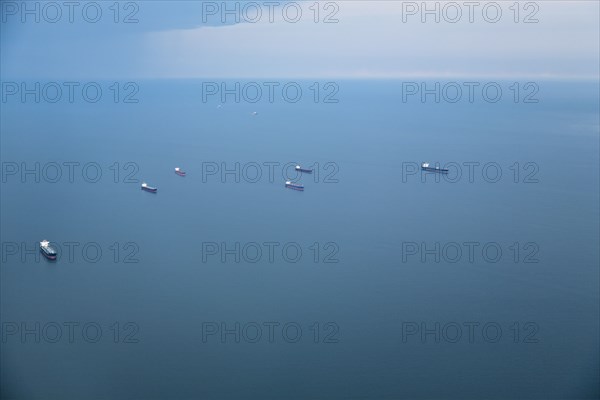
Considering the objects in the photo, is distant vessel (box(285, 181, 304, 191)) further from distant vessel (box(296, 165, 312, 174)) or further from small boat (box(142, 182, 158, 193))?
small boat (box(142, 182, 158, 193))

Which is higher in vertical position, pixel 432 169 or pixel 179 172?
pixel 432 169

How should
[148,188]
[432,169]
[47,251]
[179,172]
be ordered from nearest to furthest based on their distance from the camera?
[47,251] → [432,169] → [148,188] → [179,172]

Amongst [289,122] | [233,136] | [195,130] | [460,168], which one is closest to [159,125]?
[195,130]

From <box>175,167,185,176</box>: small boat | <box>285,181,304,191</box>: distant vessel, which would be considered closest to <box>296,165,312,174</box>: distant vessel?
<box>285,181,304,191</box>: distant vessel

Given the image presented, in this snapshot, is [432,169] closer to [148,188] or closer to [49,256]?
[148,188]

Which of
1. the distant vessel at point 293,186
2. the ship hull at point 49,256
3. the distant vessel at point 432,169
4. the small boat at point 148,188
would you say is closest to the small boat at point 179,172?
the small boat at point 148,188

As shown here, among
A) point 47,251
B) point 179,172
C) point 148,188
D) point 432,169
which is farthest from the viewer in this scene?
point 179,172

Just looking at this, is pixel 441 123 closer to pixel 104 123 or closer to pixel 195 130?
pixel 195 130

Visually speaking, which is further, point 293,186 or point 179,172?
point 179,172

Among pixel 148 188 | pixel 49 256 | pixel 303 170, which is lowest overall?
pixel 49 256

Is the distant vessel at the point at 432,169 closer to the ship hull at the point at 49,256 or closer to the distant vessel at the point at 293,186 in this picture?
the distant vessel at the point at 293,186

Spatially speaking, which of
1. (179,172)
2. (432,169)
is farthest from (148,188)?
(432,169)
